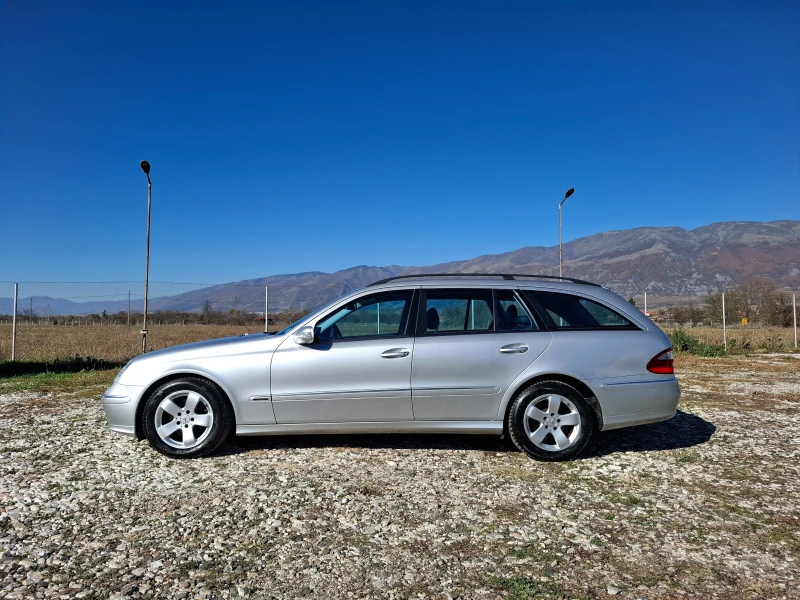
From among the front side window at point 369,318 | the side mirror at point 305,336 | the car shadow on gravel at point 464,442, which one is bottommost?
the car shadow on gravel at point 464,442

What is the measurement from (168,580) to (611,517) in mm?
2727

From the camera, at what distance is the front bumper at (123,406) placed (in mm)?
5031

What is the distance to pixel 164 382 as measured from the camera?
5098mm

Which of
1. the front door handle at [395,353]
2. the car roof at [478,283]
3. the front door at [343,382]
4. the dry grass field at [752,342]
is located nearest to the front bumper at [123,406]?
the front door at [343,382]

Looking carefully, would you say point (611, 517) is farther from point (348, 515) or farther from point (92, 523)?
point (92, 523)

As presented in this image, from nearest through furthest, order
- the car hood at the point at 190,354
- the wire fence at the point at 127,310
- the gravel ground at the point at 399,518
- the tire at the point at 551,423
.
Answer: the gravel ground at the point at 399,518
the tire at the point at 551,423
the car hood at the point at 190,354
the wire fence at the point at 127,310

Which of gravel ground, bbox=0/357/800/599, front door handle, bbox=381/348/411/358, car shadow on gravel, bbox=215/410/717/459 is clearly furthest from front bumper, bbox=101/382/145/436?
front door handle, bbox=381/348/411/358

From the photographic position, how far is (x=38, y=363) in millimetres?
12086

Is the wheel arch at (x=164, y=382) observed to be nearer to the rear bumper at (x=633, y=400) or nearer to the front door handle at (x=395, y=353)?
the front door handle at (x=395, y=353)

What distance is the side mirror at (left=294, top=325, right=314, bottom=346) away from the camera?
16.2 ft

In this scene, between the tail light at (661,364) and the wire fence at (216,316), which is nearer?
the tail light at (661,364)

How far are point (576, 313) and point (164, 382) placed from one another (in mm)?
3923

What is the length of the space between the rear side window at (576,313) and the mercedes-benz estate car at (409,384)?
0.19 feet

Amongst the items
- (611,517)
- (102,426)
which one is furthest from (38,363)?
(611,517)
